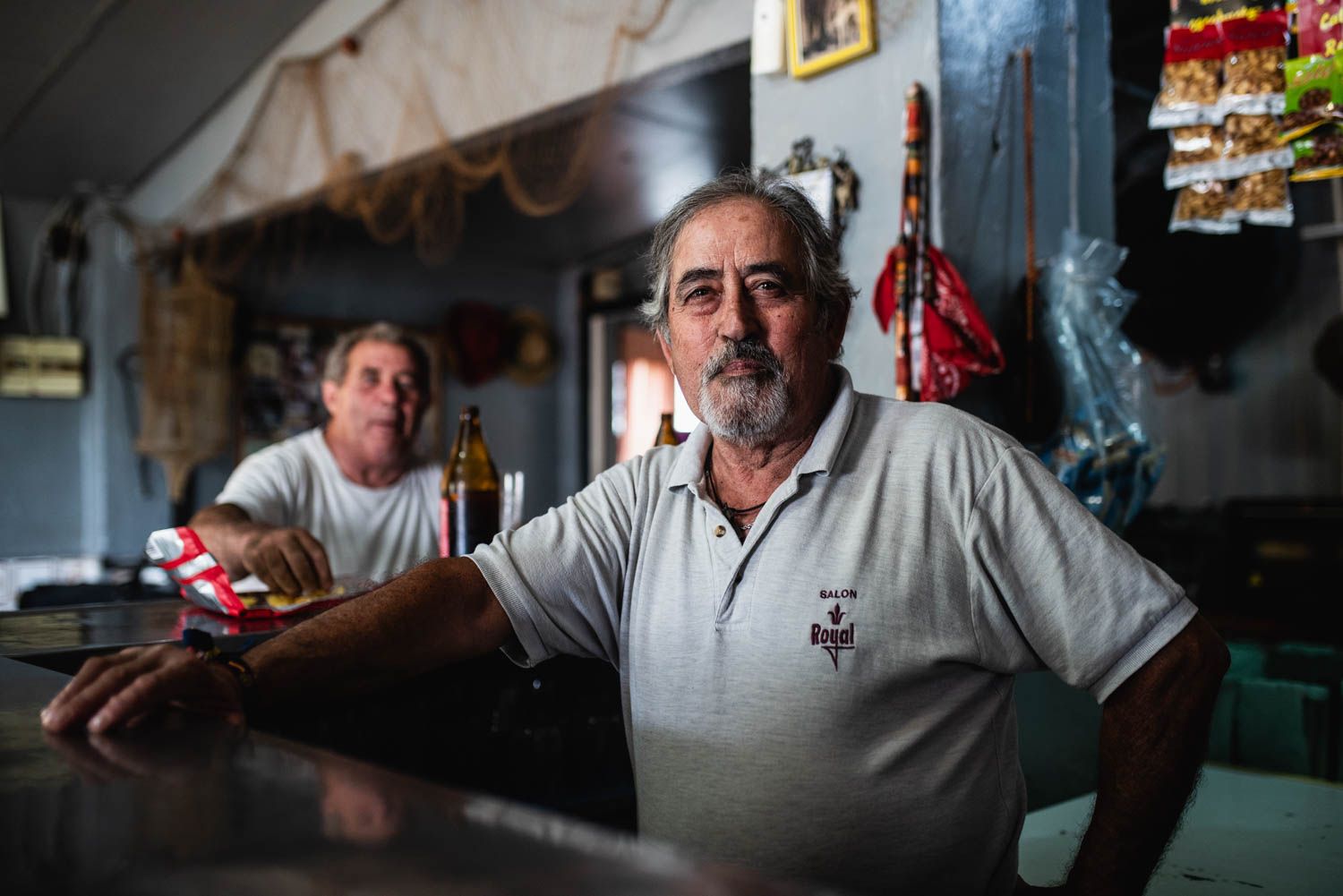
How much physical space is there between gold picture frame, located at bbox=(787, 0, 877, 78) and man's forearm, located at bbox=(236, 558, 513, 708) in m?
1.65

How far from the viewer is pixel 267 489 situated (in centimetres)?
282

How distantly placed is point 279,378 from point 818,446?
5.62 m

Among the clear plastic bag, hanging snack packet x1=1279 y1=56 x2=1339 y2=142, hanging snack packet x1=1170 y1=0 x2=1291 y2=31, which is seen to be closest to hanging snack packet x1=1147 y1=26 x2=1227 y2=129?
hanging snack packet x1=1170 y1=0 x2=1291 y2=31

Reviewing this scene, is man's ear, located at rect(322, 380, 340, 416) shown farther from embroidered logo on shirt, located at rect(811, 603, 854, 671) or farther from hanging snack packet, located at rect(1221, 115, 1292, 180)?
hanging snack packet, located at rect(1221, 115, 1292, 180)

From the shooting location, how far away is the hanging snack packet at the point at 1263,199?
7.68 ft

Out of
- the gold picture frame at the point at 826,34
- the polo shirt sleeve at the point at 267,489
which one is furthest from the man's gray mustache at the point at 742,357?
the polo shirt sleeve at the point at 267,489

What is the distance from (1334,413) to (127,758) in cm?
537

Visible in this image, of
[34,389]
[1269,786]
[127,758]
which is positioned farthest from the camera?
[34,389]

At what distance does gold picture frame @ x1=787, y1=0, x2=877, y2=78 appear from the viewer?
8.14 ft

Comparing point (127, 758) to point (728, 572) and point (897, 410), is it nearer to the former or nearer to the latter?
point (728, 572)

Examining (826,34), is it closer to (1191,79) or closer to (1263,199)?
(1191,79)

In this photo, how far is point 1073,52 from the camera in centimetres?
276

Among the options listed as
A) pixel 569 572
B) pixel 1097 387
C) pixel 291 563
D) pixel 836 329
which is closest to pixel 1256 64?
pixel 1097 387

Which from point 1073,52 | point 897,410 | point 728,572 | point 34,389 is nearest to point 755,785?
point 728,572
